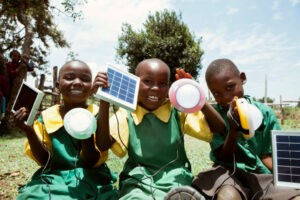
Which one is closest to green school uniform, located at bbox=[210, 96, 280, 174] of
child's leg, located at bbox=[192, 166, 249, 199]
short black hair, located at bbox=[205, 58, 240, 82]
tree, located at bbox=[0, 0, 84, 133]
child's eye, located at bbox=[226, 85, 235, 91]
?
child's leg, located at bbox=[192, 166, 249, 199]

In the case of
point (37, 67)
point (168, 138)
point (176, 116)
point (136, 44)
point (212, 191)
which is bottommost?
point (212, 191)

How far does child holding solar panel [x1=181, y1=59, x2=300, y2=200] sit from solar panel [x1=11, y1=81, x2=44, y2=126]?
58.8 inches

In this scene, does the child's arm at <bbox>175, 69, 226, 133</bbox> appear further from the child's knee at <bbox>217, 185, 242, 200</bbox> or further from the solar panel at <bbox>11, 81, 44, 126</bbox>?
the solar panel at <bbox>11, 81, 44, 126</bbox>

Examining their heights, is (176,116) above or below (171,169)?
above

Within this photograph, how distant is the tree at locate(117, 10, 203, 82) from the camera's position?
23562 mm

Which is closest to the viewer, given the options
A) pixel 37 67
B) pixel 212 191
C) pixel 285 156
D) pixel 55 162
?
pixel 285 156

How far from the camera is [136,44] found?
2470 cm

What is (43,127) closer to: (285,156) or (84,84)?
(84,84)

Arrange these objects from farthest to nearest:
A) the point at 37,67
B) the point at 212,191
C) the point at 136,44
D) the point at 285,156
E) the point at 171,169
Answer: the point at 136,44, the point at 37,67, the point at 171,169, the point at 212,191, the point at 285,156

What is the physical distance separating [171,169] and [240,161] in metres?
0.62

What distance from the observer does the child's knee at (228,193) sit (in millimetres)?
2174

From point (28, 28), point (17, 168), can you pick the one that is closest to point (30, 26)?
point (28, 28)

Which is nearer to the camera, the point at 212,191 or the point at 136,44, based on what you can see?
the point at 212,191

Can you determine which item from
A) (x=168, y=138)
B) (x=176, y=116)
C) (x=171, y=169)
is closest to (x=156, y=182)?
(x=171, y=169)
